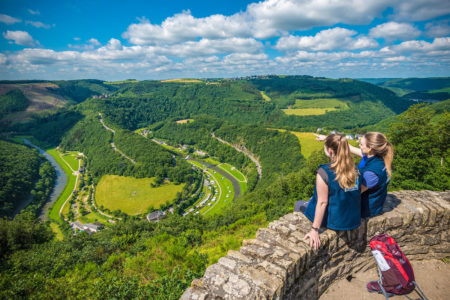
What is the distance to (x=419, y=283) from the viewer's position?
610cm

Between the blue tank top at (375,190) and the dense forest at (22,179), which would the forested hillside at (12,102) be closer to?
the dense forest at (22,179)

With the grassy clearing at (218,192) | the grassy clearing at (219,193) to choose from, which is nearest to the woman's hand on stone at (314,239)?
the grassy clearing at (219,193)

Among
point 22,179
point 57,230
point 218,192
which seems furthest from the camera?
point 22,179

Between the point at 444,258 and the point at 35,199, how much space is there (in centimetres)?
10346

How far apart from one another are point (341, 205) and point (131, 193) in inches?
3192

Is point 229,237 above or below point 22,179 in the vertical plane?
above

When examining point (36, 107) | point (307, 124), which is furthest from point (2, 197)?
point (307, 124)

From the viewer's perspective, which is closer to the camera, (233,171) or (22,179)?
(22,179)

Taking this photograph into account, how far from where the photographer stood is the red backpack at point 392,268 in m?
5.02

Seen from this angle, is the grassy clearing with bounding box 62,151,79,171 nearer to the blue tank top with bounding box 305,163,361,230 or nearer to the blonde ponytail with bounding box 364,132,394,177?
the blue tank top with bounding box 305,163,361,230

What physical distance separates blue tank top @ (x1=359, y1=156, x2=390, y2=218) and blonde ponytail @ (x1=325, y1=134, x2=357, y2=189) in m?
1.19

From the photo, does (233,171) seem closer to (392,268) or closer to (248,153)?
(248,153)

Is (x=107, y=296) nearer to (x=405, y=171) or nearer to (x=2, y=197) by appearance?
(x=405, y=171)

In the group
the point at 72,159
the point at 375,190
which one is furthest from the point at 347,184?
the point at 72,159
